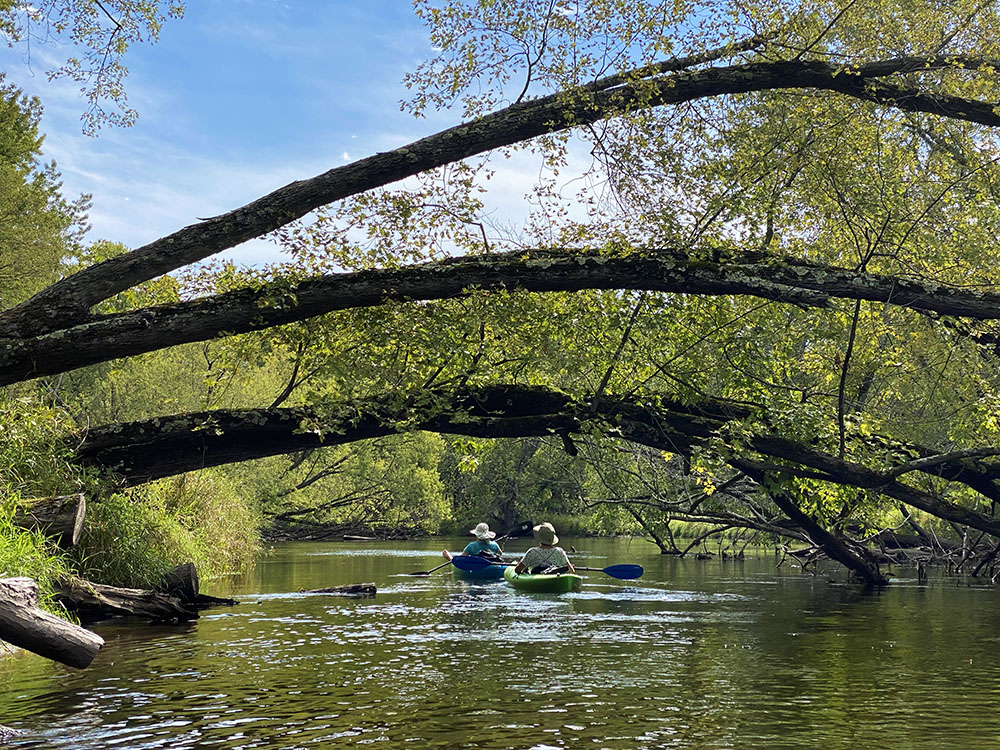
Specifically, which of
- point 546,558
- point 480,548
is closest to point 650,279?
point 546,558

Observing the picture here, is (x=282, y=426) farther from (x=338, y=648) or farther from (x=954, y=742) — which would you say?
(x=954, y=742)

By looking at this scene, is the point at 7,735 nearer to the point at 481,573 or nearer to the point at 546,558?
the point at 546,558

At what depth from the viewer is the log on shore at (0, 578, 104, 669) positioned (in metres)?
5.28

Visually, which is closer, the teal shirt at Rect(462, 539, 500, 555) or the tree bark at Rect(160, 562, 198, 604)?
the tree bark at Rect(160, 562, 198, 604)

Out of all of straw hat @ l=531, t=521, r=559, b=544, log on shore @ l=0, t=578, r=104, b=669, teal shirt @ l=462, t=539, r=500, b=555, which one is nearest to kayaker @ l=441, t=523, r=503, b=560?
teal shirt @ l=462, t=539, r=500, b=555

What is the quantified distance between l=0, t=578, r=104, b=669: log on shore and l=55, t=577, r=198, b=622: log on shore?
6065 millimetres

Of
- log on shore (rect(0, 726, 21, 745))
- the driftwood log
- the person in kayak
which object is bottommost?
log on shore (rect(0, 726, 21, 745))

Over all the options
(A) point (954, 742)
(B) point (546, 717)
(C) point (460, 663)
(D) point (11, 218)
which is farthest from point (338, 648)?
(D) point (11, 218)

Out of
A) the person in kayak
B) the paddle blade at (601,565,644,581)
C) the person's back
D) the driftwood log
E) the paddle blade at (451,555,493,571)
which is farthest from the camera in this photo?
the person's back

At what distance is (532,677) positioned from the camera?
8.85 metres

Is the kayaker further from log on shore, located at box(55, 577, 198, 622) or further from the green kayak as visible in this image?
log on shore, located at box(55, 577, 198, 622)

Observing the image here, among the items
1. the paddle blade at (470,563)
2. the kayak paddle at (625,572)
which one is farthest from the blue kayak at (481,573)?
the kayak paddle at (625,572)

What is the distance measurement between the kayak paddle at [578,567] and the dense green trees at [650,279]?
18.7 feet

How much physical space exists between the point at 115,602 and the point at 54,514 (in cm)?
152
